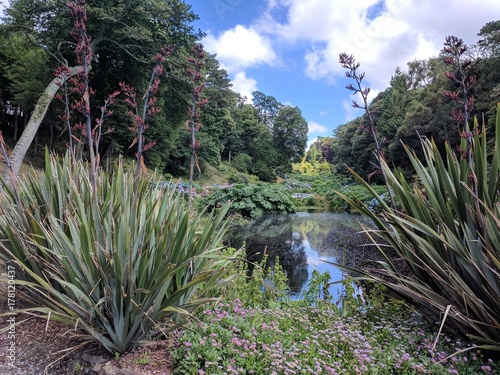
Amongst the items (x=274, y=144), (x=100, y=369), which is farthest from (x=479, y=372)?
(x=274, y=144)

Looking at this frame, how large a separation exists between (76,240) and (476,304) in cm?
242

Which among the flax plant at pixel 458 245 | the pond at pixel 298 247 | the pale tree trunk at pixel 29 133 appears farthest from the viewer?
the pale tree trunk at pixel 29 133

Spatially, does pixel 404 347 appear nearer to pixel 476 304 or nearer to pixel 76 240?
pixel 476 304

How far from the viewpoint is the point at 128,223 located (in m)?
1.80

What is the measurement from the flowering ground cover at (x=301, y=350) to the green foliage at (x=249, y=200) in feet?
33.7

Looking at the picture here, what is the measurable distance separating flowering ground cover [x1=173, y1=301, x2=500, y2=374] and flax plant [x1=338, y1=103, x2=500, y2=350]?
0.21m

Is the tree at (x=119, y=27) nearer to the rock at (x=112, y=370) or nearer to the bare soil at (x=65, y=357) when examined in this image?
the bare soil at (x=65, y=357)

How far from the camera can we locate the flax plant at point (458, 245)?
1.82 meters

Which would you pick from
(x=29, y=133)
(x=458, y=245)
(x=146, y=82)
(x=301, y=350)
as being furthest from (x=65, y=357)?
(x=146, y=82)

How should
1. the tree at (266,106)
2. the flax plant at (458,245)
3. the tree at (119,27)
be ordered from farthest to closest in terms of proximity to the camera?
1. the tree at (266,106)
2. the tree at (119,27)
3. the flax plant at (458,245)

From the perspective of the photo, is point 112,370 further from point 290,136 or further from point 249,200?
point 290,136

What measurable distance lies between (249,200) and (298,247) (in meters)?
6.34

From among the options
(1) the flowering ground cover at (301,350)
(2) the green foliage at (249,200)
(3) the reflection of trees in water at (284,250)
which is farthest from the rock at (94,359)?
(2) the green foliage at (249,200)

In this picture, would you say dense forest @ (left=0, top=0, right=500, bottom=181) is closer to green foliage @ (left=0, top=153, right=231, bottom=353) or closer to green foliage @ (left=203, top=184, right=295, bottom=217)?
green foliage @ (left=0, top=153, right=231, bottom=353)
